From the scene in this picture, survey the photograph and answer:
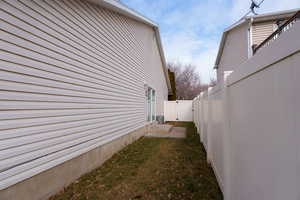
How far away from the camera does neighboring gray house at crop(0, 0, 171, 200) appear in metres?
2.23

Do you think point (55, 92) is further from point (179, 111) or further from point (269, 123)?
point (179, 111)

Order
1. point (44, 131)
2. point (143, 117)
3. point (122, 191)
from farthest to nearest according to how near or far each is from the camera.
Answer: point (143, 117)
point (122, 191)
point (44, 131)

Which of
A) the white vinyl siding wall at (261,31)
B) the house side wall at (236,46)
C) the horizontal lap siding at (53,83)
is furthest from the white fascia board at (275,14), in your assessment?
the horizontal lap siding at (53,83)

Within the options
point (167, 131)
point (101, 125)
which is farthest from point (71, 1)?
point (167, 131)

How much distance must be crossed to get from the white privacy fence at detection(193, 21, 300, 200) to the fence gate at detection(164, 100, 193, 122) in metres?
14.3

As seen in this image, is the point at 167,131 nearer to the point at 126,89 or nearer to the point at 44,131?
Result: the point at 126,89

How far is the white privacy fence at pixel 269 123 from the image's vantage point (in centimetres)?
89

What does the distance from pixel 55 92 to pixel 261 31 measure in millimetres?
9493

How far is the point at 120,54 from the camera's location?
561cm

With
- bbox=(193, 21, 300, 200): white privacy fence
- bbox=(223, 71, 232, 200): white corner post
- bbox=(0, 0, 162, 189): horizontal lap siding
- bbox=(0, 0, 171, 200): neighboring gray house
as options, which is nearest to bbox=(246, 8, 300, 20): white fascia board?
bbox=(0, 0, 171, 200): neighboring gray house

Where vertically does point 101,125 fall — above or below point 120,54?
below

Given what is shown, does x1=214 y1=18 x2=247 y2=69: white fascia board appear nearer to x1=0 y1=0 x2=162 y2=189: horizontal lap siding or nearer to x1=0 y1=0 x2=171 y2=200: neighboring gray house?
x1=0 y1=0 x2=171 y2=200: neighboring gray house

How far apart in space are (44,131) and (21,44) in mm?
1448

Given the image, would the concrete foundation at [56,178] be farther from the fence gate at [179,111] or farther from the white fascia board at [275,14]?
the fence gate at [179,111]
